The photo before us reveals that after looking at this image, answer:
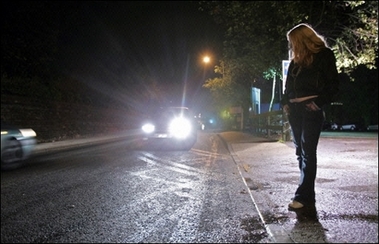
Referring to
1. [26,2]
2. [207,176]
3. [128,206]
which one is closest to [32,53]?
[26,2]

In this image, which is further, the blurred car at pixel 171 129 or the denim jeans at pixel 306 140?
the blurred car at pixel 171 129

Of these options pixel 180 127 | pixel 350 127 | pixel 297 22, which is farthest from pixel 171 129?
pixel 350 127

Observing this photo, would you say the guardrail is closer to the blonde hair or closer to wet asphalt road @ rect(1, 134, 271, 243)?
wet asphalt road @ rect(1, 134, 271, 243)

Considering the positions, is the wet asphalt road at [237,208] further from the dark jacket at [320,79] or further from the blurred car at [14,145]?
the dark jacket at [320,79]

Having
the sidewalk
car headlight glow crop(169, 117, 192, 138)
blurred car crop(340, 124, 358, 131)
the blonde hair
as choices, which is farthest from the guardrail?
blurred car crop(340, 124, 358, 131)

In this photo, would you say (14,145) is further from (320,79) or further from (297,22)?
(297,22)

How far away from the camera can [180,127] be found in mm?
13641

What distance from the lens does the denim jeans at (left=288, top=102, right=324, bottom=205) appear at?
3.56 meters

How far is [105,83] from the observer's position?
28.4 meters

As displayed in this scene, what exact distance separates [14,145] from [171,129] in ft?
21.2

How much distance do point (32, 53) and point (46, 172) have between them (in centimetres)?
1237

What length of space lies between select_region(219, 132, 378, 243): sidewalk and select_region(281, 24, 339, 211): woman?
365 millimetres

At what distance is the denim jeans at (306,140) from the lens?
3564 millimetres

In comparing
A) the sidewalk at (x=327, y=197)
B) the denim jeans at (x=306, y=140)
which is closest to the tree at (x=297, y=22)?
the sidewalk at (x=327, y=197)
